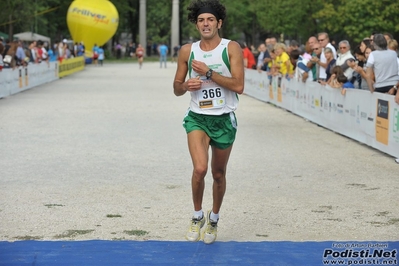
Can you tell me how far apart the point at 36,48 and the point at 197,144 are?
A: 33.2 meters

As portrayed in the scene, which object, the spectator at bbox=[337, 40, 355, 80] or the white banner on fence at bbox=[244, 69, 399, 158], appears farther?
the spectator at bbox=[337, 40, 355, 80]

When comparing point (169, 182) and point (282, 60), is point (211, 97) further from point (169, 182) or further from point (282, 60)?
point (282, 60)

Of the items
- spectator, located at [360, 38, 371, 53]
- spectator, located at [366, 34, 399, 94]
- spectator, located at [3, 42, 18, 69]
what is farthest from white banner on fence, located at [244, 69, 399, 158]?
spectator, located at [3, 42, 18, 69]

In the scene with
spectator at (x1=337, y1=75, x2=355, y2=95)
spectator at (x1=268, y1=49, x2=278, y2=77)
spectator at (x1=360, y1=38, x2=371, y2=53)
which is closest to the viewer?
spectator at (x1=360, y1=38, x2=371, y2=53)

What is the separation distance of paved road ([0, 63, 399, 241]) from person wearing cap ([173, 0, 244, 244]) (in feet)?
2.78

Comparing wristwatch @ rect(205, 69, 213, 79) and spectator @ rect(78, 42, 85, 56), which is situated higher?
wristwatch @ rect(205, 69, 213, 79)

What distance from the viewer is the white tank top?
7.04m

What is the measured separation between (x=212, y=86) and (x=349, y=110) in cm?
912

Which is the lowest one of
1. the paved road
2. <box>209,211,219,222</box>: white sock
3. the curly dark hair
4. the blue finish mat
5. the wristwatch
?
the paved road

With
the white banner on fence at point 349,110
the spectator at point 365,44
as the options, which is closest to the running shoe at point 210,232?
the white banner on fence at point 349,110

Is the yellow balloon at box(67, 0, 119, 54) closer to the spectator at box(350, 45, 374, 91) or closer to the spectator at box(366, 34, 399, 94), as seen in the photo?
the spectator at box(350, 45, 374, 91)

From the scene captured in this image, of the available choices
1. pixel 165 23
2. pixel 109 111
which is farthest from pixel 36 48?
pixel 165 23

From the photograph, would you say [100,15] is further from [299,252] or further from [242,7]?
[299,252]

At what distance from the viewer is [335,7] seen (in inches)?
2215
